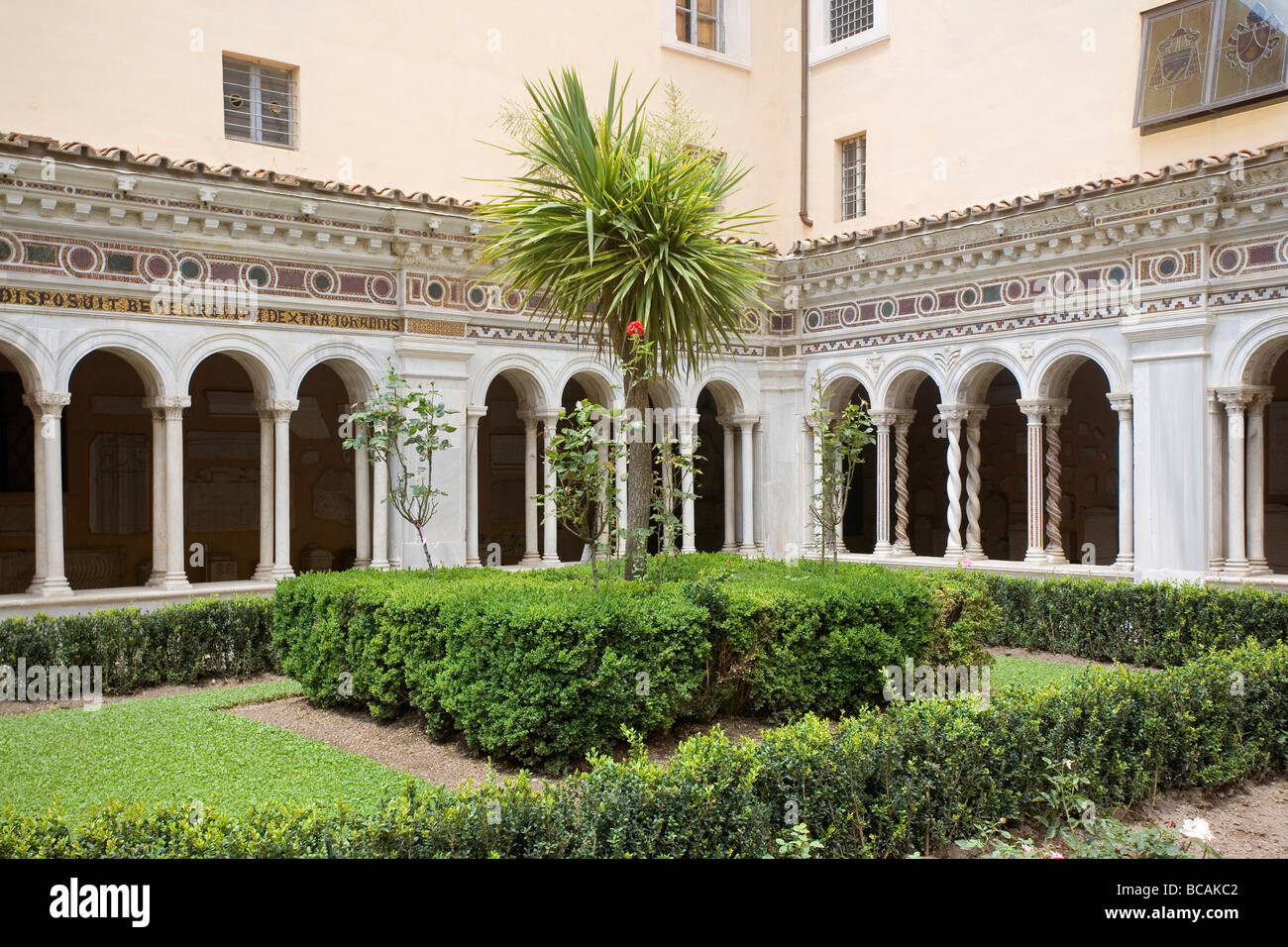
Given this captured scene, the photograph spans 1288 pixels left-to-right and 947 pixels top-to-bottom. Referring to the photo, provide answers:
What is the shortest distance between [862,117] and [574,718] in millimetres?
13856

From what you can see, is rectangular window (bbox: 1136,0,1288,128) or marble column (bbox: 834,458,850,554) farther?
rectangular window (bbox: 1136,0,1288,128)

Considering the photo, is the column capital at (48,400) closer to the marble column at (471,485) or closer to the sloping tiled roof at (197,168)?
the sloping tiled roof at (197,168)

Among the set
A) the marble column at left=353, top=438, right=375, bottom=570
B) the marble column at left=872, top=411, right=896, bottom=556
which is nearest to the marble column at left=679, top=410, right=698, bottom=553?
the marble column at left=872, top=411, right=896, bottom=556

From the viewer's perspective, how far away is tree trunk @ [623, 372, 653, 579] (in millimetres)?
8805

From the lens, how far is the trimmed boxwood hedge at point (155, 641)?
936cm

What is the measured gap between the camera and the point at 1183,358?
12.2 metres

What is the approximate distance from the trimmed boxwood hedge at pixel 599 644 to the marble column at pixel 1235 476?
167 inches

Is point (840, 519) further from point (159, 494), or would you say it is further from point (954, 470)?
point (159, 494)

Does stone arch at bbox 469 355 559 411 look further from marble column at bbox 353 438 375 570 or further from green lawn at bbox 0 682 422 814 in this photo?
green lawn at bbox 0 682 422 814

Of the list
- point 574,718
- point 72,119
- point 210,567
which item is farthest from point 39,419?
point 574,718

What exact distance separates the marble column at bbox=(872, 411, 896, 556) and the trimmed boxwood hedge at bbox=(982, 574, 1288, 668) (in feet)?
10.8

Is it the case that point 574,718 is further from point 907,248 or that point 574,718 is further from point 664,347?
point 907,248

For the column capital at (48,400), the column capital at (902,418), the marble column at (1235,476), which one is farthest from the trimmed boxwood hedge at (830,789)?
the column capital at (902,418)

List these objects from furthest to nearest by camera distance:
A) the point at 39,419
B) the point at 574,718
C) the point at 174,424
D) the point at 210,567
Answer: the point at 210,567 < the point at 174,424 < the point at 39,419 < the point at 574,718
